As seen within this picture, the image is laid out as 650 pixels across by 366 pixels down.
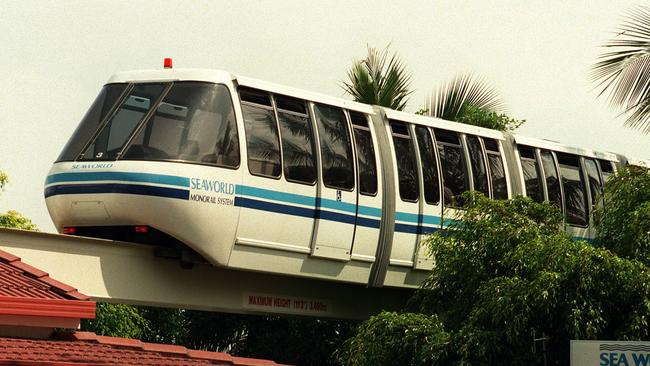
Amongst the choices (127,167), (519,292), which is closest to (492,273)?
(519,292)

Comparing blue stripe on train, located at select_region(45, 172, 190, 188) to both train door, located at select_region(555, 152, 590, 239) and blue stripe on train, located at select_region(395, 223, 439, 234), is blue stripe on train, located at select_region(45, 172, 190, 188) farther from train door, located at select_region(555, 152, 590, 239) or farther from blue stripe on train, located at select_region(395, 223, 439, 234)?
train door, located at select_region(555, 152, 590, 239)

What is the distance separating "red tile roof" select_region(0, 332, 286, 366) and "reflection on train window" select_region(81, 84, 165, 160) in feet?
12.9

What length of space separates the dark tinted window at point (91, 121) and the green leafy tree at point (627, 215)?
7.57m

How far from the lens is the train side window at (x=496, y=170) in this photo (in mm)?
21812

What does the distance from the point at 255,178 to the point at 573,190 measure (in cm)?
778

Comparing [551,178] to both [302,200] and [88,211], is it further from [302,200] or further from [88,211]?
[88,211]

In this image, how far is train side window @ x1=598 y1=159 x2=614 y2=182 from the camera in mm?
24250

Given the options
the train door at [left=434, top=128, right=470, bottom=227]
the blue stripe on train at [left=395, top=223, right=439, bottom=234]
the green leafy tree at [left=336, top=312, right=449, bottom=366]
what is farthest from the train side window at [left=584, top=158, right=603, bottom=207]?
the green leafy tree at [left=336, top=312, right=449, bottom=366]

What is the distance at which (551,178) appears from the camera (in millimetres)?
22984

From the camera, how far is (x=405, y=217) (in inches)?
782

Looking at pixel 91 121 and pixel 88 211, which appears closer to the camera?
pixel 88 211

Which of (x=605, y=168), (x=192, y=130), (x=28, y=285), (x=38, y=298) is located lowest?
(x=38, y=298)

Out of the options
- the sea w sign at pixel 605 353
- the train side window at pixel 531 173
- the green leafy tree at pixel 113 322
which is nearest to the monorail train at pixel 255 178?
the train side window at pixel 531 173

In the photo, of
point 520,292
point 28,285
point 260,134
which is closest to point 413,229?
point 520,292
